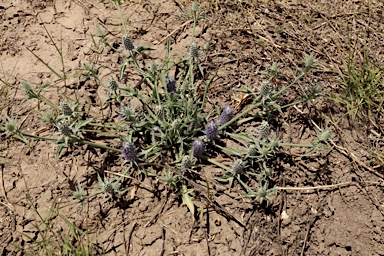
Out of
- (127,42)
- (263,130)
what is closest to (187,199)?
(263,130)

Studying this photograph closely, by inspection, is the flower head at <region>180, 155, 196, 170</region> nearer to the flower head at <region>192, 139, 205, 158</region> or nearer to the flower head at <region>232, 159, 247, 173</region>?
the flower head at <region>192, 139, 205, 158</region>

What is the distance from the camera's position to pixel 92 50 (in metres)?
3.57

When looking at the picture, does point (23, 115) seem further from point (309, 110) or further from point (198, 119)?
point (309, 110)

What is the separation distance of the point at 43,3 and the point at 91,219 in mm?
2295

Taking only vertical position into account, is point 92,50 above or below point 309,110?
above

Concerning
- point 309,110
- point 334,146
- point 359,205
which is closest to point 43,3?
point 309,110

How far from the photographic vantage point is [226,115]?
3.04 metres

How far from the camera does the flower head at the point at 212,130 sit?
2.90 meters

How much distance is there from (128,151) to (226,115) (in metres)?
0.82

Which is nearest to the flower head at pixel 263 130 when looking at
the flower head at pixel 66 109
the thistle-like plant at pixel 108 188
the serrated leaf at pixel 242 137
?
the serrated leaf at pixel 242 137

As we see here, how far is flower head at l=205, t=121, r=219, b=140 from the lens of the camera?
2.90 meters

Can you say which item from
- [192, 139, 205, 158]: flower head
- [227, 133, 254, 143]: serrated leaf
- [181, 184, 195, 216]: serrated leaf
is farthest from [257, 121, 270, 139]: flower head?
[181, 184, 195, 216]: serrated leaf

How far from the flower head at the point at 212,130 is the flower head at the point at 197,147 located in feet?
0.32

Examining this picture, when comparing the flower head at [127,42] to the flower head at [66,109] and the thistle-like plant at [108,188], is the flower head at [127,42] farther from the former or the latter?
the thistle-like plant at [108,188]
